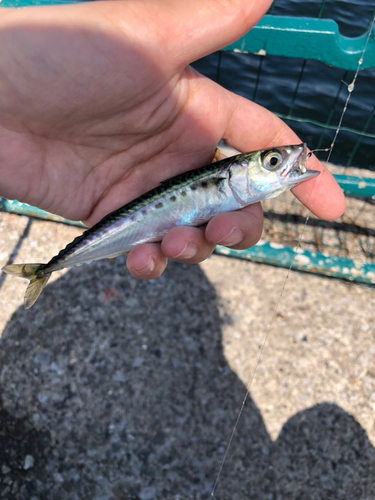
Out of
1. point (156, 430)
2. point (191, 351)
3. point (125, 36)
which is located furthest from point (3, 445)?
point (125, 36)

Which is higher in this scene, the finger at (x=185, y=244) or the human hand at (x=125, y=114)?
the human hand at (x=125, y=114)

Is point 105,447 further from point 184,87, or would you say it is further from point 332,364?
point 184,87

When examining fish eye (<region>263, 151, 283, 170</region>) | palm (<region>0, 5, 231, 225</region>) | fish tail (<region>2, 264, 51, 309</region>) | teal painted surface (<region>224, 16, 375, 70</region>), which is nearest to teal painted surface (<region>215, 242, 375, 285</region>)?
palm (<region>0, 5, 231, 225</region>)

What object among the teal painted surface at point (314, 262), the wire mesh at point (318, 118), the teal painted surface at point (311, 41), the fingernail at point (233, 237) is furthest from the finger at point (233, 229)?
the teal painted surface at point (311, 41)

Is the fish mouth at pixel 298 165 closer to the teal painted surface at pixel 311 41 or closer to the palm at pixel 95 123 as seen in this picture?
the palm at pixel 95 123

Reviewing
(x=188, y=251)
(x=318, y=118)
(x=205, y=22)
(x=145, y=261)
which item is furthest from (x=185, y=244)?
(x=318, y=118)
